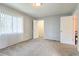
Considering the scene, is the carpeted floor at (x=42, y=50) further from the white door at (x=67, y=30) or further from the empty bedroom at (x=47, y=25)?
the white door at (x=67, y=30)

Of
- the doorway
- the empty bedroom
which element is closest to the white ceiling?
the empty bedroom

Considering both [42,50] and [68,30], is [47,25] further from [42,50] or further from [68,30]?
[42,50]

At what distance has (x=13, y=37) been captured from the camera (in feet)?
14.9

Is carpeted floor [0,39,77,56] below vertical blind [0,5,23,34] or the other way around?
below

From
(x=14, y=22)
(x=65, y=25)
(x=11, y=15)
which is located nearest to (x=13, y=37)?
(x=14, y=22)

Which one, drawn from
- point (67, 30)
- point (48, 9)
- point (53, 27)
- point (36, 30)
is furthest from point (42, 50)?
point (36, 30)

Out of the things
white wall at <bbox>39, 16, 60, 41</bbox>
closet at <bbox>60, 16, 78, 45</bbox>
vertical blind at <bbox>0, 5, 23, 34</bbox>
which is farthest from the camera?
closet at <bbox>60, 16, 78, 45</bbox>

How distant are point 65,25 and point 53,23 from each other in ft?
2.57

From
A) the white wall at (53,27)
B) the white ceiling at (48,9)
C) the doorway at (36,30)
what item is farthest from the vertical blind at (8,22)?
the doorway at (36,30)

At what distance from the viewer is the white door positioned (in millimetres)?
Answer: 4781

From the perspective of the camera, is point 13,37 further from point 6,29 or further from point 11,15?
point 11,15

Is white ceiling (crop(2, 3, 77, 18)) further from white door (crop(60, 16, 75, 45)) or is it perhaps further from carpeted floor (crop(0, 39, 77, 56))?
carpeted floor (crop(0, 39, 77, 56))

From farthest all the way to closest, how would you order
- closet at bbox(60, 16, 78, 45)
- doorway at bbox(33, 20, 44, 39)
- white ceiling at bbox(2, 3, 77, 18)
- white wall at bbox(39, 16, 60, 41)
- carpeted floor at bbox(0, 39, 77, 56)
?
doorway at bbox(33, 20, 44, 39)
closet at bbox(60, 16, 78, 45)
white wall at bbox(39, 16, 60, 41)
white ceiling at bbox(2, 3, 77, 18)
carpeted floor at bbox(0, 39, 77, 56)

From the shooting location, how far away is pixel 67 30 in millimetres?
4977
